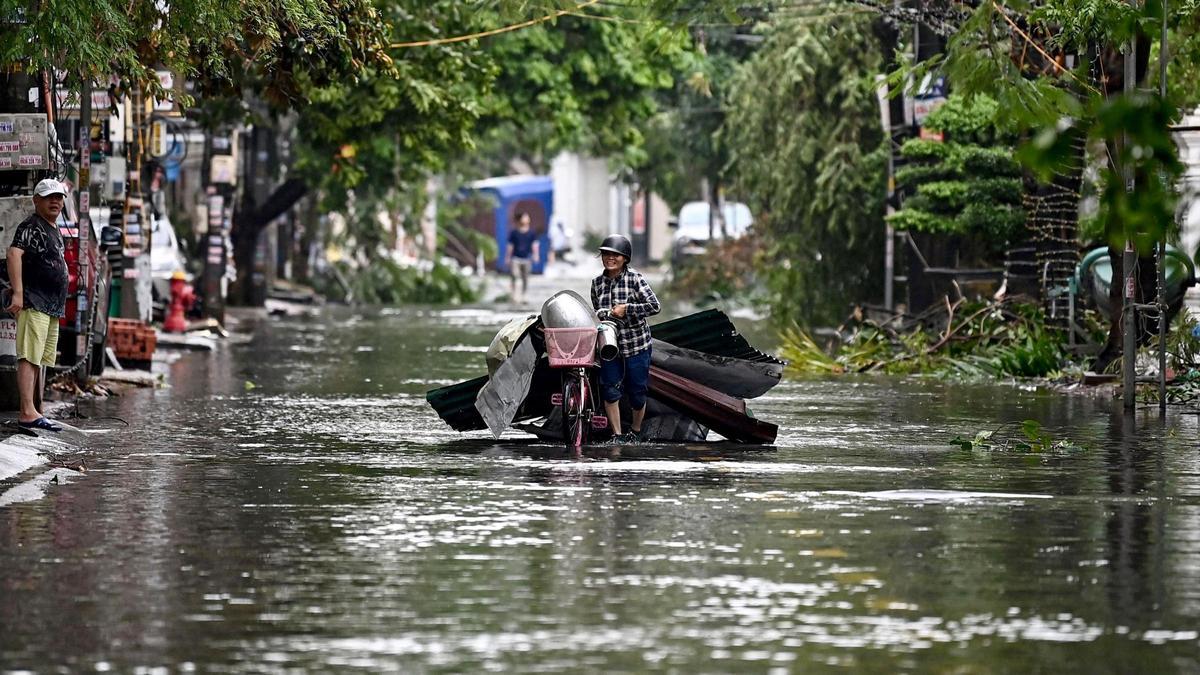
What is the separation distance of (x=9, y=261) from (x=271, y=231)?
32.1 m

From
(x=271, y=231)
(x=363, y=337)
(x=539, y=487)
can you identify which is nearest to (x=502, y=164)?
(x=271, y=231)

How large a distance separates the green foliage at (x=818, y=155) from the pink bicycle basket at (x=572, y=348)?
16812 mm

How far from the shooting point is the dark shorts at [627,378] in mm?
16078

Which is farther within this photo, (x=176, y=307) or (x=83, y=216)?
(x=176, y=307)

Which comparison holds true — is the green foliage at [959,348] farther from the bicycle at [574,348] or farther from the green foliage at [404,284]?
the green foliage at [404,284]

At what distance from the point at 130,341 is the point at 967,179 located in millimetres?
10528

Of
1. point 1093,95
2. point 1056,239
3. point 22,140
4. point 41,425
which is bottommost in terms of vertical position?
point 41,425

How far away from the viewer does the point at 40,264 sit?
16.3m

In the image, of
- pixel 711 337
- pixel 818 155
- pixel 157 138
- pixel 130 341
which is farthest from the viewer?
pixel 818 155

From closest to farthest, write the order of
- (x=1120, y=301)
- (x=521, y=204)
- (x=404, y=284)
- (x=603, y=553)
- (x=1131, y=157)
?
1. (x=1131, y=157)
2. (x=603, y=553)
3. (x=1120, y=301)
4. (x=404, y=284)
5. (x=521, y=204)

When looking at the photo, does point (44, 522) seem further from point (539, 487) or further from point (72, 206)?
point (72, 206)

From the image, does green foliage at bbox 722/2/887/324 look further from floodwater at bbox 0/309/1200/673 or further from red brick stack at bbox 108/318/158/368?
floodwater at bbox 0/309/1200/673

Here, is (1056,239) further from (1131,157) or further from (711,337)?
(1131,157)

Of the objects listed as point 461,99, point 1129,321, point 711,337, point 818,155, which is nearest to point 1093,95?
point 1129,321
